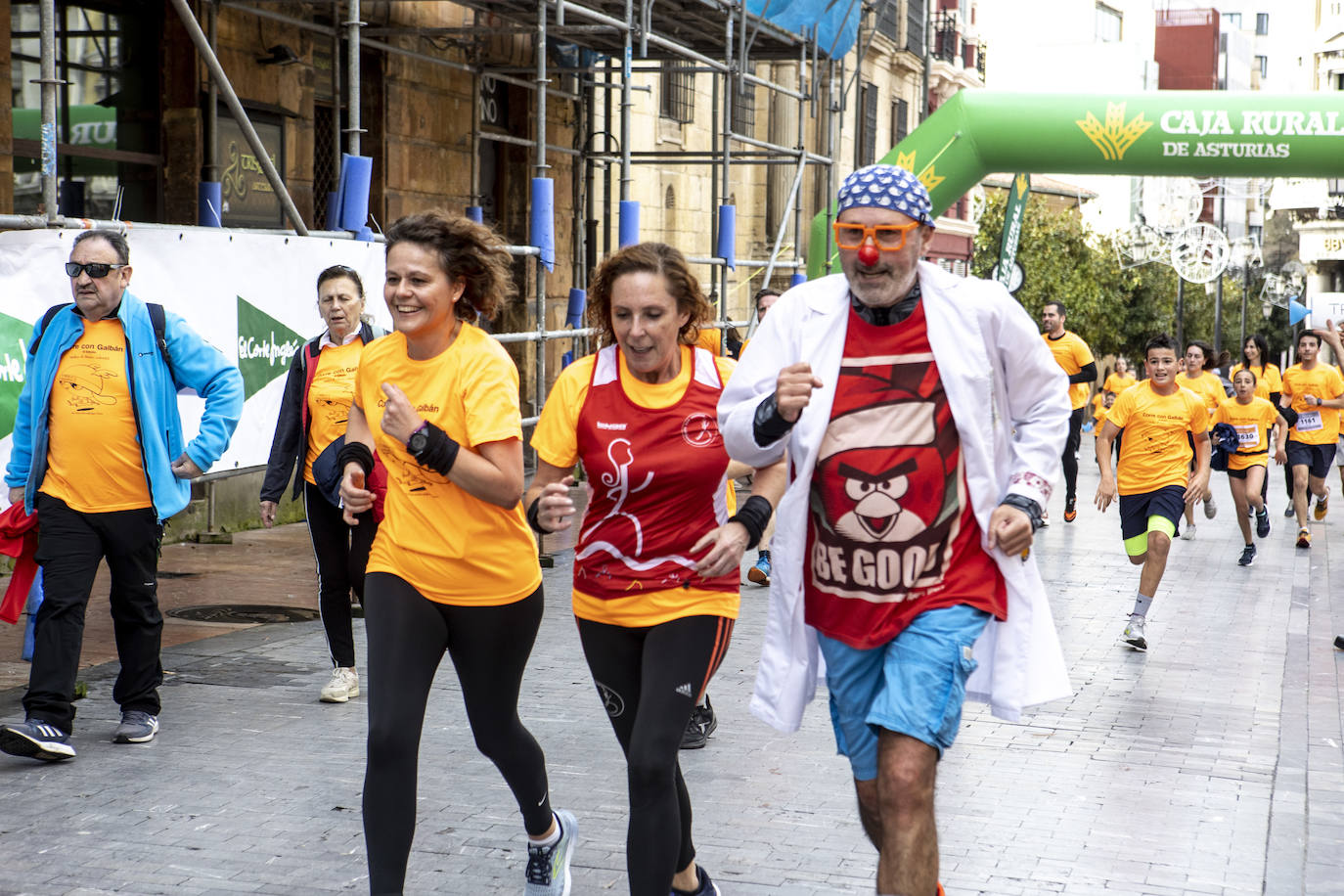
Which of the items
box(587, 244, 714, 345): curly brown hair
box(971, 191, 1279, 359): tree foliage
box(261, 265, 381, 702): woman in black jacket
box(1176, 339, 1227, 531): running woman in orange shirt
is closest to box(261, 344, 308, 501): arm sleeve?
box(261, 265, 381, 702): woman in black jacket

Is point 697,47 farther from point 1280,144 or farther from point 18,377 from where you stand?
point 18,377

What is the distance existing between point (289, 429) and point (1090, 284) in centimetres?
3904

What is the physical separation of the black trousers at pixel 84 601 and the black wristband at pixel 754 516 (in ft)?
9.62

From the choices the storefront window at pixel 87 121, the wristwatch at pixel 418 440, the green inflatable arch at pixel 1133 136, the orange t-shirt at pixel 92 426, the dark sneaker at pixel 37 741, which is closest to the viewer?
the wristwatch at pixel 418 440

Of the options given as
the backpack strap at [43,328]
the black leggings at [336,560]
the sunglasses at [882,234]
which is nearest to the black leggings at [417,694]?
the sunglasses at [882,234]

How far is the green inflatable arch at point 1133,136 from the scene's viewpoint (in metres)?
13.5

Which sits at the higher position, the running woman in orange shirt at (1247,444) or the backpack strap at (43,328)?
the backpack strap at (43,328)

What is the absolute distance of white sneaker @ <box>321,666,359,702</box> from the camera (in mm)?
7043

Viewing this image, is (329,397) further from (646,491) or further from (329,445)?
(646,491)

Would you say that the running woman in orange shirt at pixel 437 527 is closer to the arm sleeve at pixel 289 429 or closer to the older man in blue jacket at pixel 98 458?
the older man in blue jacket at pixel 98 458

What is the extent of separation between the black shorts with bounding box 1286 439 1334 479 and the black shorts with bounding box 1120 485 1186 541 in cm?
614

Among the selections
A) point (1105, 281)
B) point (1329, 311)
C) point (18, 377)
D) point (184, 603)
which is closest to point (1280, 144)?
point (184, 603)

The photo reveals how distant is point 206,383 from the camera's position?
20.7 feet

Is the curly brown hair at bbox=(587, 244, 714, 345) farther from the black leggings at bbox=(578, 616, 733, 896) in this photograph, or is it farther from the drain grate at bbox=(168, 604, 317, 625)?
the drain grate at bbox=(168, 604, 317, 625)
